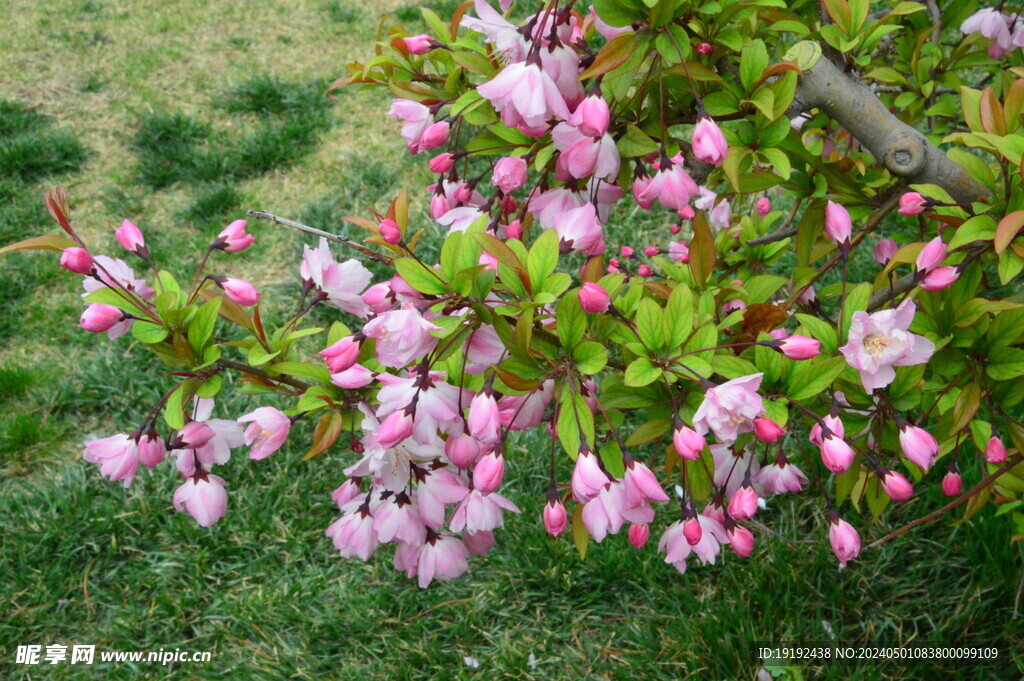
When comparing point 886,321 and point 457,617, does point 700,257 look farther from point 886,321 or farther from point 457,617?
point 457,617

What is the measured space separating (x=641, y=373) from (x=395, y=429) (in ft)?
1.01

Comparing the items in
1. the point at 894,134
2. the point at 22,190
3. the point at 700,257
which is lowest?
the point at 22,190

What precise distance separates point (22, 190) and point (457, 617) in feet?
9.88

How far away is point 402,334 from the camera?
875 mm

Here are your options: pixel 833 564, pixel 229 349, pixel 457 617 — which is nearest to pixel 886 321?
pixel 833 564

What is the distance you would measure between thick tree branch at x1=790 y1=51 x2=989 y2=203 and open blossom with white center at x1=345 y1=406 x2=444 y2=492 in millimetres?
740

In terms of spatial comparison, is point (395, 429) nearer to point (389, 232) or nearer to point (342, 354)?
point (342, 354)

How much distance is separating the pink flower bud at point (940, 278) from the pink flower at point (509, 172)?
567mm

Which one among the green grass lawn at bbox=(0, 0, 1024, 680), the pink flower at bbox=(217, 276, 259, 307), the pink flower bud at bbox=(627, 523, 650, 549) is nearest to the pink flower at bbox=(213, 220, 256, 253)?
the pink flower at bbox=(217, 276, 259, 307)

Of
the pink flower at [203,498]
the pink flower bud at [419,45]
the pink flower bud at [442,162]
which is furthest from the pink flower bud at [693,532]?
the pink flower bud at [419,45]

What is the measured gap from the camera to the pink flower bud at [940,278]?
104 centimetres

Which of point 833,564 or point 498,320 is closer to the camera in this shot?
point 498,320

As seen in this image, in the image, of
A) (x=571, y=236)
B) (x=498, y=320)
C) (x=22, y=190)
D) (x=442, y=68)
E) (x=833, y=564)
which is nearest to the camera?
(x=498, y=320)

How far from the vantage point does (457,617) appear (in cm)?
213
